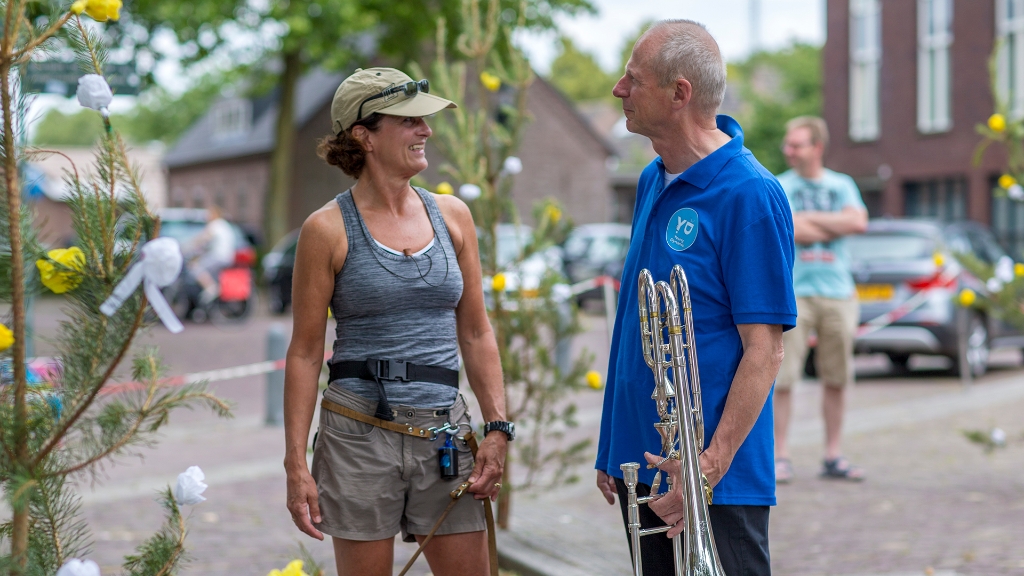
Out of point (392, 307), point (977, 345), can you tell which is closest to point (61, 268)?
point (392, 307)

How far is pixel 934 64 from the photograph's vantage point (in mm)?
29219

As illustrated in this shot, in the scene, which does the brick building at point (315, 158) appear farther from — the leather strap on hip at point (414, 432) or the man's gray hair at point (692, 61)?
the man's gray hair at point (692, 61)

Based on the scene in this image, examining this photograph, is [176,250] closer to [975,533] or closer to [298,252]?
[298,252]

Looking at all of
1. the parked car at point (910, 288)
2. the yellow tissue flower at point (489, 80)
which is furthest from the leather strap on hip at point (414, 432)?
the parked car at point (910, 288)

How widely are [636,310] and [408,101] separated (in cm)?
79

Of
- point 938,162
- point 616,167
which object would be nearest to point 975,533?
point 938,162

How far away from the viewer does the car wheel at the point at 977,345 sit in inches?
468

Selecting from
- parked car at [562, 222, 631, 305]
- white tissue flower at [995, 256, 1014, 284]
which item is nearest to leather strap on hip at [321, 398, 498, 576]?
white tissue flower at [995, 256, 1014, 284]

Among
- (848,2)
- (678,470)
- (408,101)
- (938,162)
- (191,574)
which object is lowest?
(191,574)

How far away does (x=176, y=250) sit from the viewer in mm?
2125

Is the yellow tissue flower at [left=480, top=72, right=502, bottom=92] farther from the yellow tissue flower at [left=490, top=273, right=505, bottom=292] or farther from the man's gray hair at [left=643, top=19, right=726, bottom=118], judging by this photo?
the man's gray hair at [left=643, top=19, right=726, bottom=118]

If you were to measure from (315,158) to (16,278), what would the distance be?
36114 mm

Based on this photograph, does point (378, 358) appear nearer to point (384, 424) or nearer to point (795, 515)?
point (384, 424)

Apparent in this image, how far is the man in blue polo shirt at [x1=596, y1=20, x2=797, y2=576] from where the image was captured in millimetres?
2486
